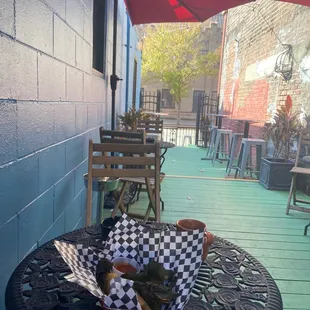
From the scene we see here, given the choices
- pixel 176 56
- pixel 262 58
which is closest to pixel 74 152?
pixel 262 58

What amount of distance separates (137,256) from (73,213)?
1.62 m

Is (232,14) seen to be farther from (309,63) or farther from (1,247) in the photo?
(1,247)

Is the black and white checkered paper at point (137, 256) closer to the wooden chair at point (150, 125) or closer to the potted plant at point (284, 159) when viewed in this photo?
the potted plant at point (284, 159)

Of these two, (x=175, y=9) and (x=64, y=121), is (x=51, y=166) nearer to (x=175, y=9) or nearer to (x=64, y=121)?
(x=64, y=121)

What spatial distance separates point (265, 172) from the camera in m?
4.81

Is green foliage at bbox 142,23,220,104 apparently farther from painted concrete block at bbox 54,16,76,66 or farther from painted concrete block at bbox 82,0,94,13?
painted concrete block at bbox 54,16,76,66

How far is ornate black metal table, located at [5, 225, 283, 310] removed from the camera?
875mm

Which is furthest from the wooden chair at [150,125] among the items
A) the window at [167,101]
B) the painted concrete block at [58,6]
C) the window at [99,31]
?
the window at [167,101]

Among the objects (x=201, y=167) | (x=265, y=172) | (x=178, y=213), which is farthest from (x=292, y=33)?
(x=178, y=213)

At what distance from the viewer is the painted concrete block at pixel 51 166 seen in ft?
5.36

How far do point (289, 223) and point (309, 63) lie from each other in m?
2.43

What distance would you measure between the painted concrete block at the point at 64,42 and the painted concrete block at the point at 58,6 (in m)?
0.03

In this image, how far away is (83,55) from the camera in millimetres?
2436

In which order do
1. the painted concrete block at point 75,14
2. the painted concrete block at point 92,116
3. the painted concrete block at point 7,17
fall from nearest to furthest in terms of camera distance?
the painted concrete block at point 7,17 → the painted concrete block at point 75,14 → the painted concrete block at point 92,116
